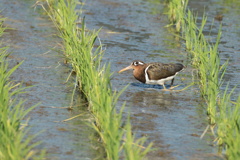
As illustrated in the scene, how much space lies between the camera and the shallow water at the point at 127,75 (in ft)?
20.9

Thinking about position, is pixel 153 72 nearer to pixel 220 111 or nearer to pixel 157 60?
pixel 157 60

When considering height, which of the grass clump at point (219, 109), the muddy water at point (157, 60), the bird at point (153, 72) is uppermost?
the grass clump at point (219, 109)

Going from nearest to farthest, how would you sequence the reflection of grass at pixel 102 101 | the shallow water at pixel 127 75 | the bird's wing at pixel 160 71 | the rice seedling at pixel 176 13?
1. the reflection of grass at pixel 102 101
2. the shallow water at pixel 127 75
3. the bird's wing at pixel 160 71
4. the rice seedling at pixel 176 13

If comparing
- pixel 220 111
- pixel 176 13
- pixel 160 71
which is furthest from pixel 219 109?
pixel 176 13

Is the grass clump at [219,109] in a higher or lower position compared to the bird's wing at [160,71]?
higher

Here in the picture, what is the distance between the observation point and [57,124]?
22.3ft

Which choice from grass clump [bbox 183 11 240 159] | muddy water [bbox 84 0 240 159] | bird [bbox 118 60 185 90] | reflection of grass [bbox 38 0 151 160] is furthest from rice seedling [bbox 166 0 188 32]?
bird [bbox 118 60 185 90]

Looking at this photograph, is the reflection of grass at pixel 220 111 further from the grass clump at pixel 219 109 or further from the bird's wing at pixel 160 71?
the bird's wing at pixel 160 71

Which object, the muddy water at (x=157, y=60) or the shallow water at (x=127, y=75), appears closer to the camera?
the shallow water at (x=127, y=75)

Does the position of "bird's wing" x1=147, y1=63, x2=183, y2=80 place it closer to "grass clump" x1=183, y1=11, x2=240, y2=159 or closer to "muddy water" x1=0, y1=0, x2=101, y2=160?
"grass clump" x1=183, y1=11, x2=240, y2=159

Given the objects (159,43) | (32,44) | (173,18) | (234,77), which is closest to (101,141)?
(234,77)

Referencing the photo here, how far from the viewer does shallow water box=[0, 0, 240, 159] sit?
636cm

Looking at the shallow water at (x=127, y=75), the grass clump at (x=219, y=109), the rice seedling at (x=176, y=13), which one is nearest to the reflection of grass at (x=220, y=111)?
the grass clump at (x=219, y=109)

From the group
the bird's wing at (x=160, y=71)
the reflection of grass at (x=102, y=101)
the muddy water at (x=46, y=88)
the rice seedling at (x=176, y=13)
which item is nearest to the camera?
the reflection of grass at (x=102, y=101)
